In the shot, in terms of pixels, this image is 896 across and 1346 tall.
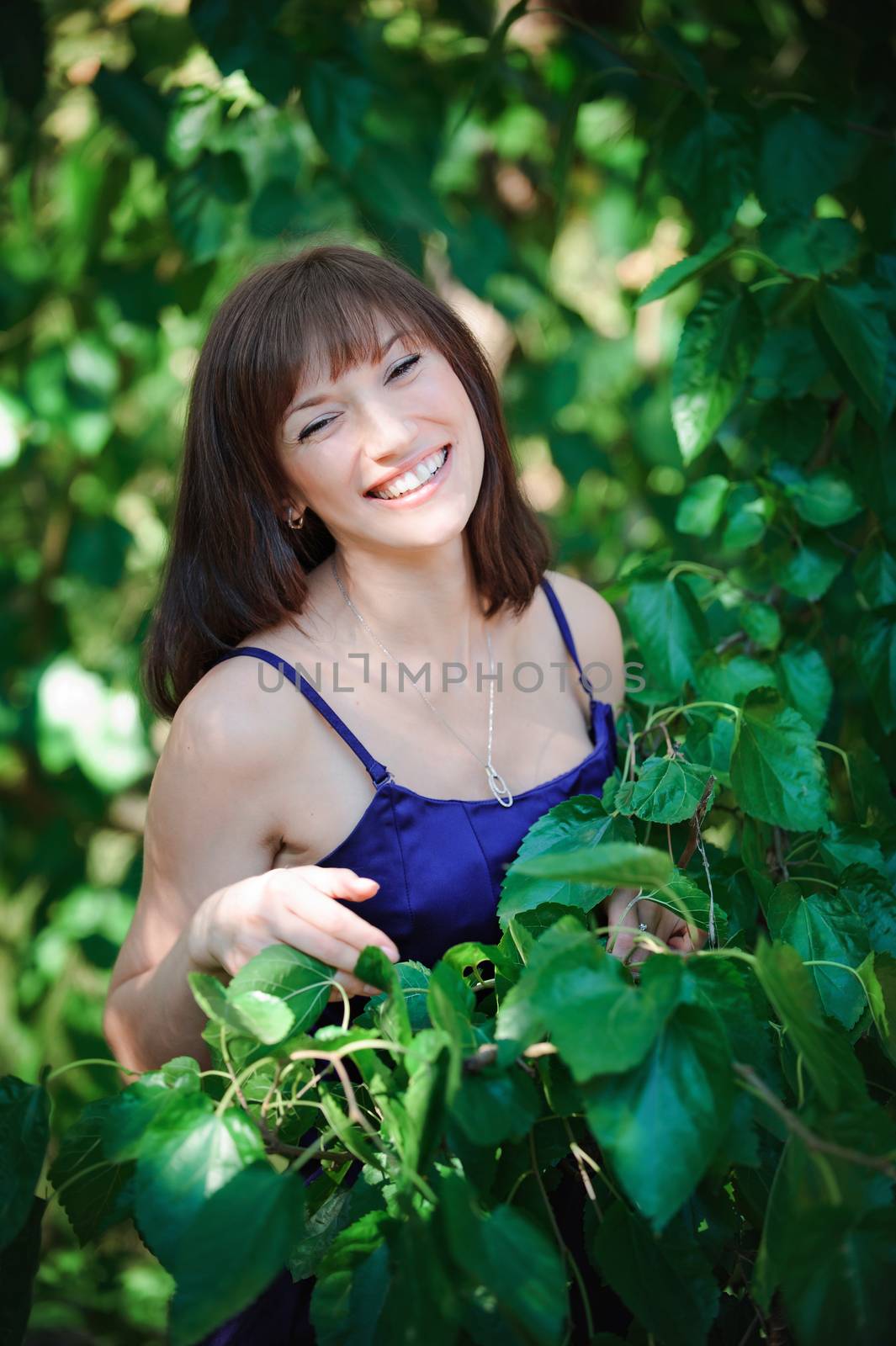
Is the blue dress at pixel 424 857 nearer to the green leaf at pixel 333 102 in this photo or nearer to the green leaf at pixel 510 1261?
the green leaf at pixel 510 1261

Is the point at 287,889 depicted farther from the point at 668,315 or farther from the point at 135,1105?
the point at 668,315

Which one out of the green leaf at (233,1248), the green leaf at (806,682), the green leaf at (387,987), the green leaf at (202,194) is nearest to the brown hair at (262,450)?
the green leaf at (806,682)

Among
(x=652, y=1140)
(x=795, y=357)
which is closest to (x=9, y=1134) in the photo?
(x=652, y=1140)

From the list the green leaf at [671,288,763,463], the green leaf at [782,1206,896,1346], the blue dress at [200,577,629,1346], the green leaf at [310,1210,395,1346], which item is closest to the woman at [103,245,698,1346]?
the blue dress at [200,577,629,1346]

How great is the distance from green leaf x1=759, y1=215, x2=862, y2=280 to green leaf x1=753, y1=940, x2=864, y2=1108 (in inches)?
25.8

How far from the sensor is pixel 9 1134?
2.10 ft

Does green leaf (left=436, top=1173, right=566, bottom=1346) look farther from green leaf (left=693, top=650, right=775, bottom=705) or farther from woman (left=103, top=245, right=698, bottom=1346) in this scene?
green leaf (left=693, top=650, right=775, bottom=705)

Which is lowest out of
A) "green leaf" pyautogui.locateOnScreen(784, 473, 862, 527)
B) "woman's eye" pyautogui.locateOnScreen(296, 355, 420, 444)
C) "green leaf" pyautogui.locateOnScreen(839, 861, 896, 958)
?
"green leaf" pyautogui.locateOnScreen(839, 861, 896, 958)

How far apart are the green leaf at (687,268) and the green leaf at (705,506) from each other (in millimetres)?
217

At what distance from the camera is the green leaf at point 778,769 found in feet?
2.73

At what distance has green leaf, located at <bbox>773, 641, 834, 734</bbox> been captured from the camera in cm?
105

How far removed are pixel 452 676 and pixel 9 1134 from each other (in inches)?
26.1

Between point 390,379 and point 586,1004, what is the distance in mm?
687

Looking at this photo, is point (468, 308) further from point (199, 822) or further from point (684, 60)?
point (199, 822)
